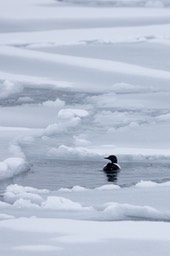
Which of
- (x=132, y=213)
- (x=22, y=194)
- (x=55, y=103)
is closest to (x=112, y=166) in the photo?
(x=22, y=194)

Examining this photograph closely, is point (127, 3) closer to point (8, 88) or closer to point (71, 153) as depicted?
point (8, 88)

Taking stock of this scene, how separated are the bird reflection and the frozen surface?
0.11ft

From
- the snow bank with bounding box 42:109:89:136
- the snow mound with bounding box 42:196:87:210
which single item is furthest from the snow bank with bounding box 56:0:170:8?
the snow mound with bounding box 42:196:87:210

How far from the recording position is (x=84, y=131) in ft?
27.9

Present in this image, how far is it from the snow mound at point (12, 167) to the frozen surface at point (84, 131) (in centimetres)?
1

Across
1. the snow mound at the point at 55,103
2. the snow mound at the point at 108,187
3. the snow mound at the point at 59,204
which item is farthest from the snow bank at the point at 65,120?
the snow mound at the point at 59,204

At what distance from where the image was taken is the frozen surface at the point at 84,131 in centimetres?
522

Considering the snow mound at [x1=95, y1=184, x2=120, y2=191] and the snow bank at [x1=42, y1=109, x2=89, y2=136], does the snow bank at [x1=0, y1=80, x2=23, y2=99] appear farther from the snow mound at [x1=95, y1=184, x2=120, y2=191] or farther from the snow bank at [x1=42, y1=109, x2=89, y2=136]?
the snow mound at [x1=95, y1=184, x2=120, y2=191]

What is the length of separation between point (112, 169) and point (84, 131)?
1427 mm

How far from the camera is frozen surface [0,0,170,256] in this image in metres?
5.22

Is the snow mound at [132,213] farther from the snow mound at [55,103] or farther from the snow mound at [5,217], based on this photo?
the snow mound at [55,103]

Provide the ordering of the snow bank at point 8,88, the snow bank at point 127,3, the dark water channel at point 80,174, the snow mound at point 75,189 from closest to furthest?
the snow mound at point 75,189 → the dark water channel at point 80,174 → the snow bank at point 8,88 → the snow bank at point 127,3

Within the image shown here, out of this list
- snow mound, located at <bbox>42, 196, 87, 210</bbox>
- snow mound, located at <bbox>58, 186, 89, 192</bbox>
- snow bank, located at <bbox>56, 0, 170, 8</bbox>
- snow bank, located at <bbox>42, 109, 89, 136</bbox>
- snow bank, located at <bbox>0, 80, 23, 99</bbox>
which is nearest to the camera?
snow mound, located at <bbox>42, 196, 87, 210</bbox>

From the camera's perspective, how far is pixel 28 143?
804cm
